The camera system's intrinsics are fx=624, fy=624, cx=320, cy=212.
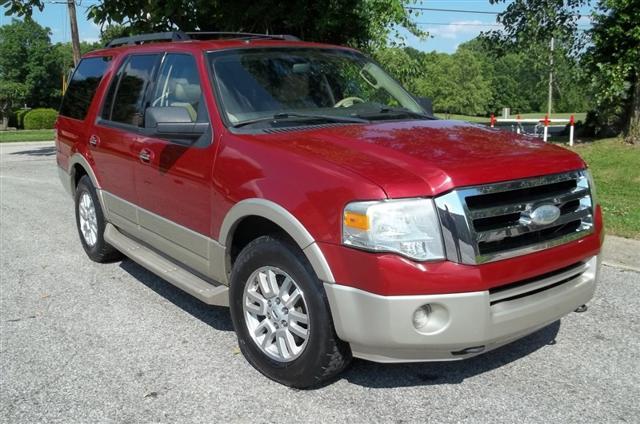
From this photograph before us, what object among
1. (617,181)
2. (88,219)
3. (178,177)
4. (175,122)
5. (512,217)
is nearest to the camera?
(512,217)

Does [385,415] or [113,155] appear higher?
[113,155]

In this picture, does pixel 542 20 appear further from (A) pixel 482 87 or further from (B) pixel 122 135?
(A) pixel 482 87

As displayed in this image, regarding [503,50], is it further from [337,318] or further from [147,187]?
[337,318]

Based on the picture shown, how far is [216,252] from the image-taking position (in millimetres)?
3906

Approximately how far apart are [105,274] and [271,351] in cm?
283

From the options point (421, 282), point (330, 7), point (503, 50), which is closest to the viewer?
point (421, 282)

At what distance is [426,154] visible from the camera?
3232 millimetres

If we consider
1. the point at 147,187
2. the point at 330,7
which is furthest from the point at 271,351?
the point at 330,7

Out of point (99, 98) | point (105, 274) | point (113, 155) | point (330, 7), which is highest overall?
point (330, 7)

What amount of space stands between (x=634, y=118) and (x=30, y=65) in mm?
66020

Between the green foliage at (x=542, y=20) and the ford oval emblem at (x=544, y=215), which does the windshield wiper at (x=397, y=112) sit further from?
the green foliage at (x=542, y=20)

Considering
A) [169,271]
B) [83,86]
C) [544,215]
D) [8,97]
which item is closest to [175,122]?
[169,271]

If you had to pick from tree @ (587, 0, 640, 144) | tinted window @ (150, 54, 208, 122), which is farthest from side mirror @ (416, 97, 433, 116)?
tree @ (587, 0, 640, 144)

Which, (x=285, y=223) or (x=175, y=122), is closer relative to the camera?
(x=285, y=223)
